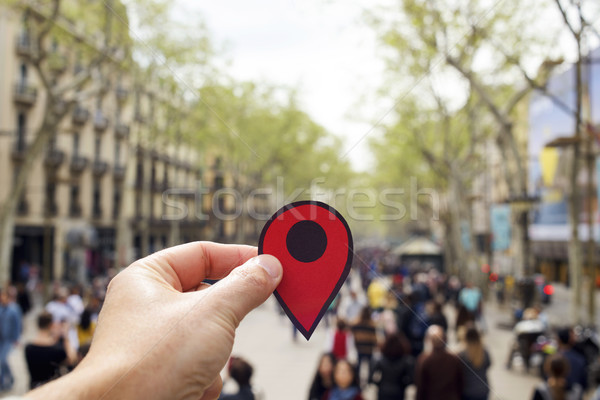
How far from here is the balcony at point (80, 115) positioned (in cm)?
2936

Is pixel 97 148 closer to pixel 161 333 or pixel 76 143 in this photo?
pixel 76 143

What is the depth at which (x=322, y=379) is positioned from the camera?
5.02 m

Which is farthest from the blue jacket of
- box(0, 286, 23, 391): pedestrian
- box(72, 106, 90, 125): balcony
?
box(72, 106, 90, 125): balcony

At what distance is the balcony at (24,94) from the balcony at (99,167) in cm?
623

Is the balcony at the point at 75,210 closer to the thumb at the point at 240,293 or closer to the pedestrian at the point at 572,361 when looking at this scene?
the pedestrian at the point at 572,361

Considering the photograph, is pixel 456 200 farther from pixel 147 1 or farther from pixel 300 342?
pixel 147 1

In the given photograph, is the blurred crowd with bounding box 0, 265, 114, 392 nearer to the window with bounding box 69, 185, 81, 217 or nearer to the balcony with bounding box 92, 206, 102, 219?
the window with bounding box 69, 185, 81, 217

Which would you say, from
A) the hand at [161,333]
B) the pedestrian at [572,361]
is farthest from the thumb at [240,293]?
the pedestrian at [572,361]

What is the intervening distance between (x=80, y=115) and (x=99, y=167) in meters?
3.80

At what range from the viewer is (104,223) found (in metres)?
33.2

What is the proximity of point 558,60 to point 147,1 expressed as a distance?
36.4 ft

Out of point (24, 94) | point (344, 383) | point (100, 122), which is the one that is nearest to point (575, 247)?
point (344, 383)

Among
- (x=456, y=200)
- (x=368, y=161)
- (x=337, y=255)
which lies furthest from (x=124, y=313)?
(x=368, y=161)

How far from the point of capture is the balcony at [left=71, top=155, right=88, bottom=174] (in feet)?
98.6
